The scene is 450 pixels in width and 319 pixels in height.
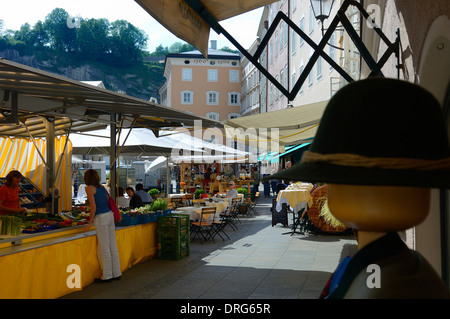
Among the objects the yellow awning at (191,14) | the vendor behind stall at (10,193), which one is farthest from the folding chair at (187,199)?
the yellow awning at (191,14)

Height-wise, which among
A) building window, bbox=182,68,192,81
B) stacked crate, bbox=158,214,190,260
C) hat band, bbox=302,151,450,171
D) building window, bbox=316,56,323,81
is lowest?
stacked crate, bbox=158,214,190,260

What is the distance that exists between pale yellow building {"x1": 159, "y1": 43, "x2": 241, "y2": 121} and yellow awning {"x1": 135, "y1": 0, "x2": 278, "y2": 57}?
55353mm

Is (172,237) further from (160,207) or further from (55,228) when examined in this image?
(55,228)

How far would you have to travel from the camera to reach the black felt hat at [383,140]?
118cm

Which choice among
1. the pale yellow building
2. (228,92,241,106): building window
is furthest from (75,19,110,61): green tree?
(228,92,241,106): building window

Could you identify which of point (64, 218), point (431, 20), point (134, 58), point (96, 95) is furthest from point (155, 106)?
point (134, 58)

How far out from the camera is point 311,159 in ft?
4.24

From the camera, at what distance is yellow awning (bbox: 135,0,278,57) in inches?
117

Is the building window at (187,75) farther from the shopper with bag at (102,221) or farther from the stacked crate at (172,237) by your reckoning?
the shopper with bag at (102,221)

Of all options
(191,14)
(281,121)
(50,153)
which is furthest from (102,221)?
(191,14)

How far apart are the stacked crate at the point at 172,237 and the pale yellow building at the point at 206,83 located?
1974 inches

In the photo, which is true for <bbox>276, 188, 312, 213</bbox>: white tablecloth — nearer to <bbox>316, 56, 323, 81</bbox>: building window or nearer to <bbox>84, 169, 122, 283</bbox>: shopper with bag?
<bbox>84, 169, 122, 283</bbox>: shopper with bag
